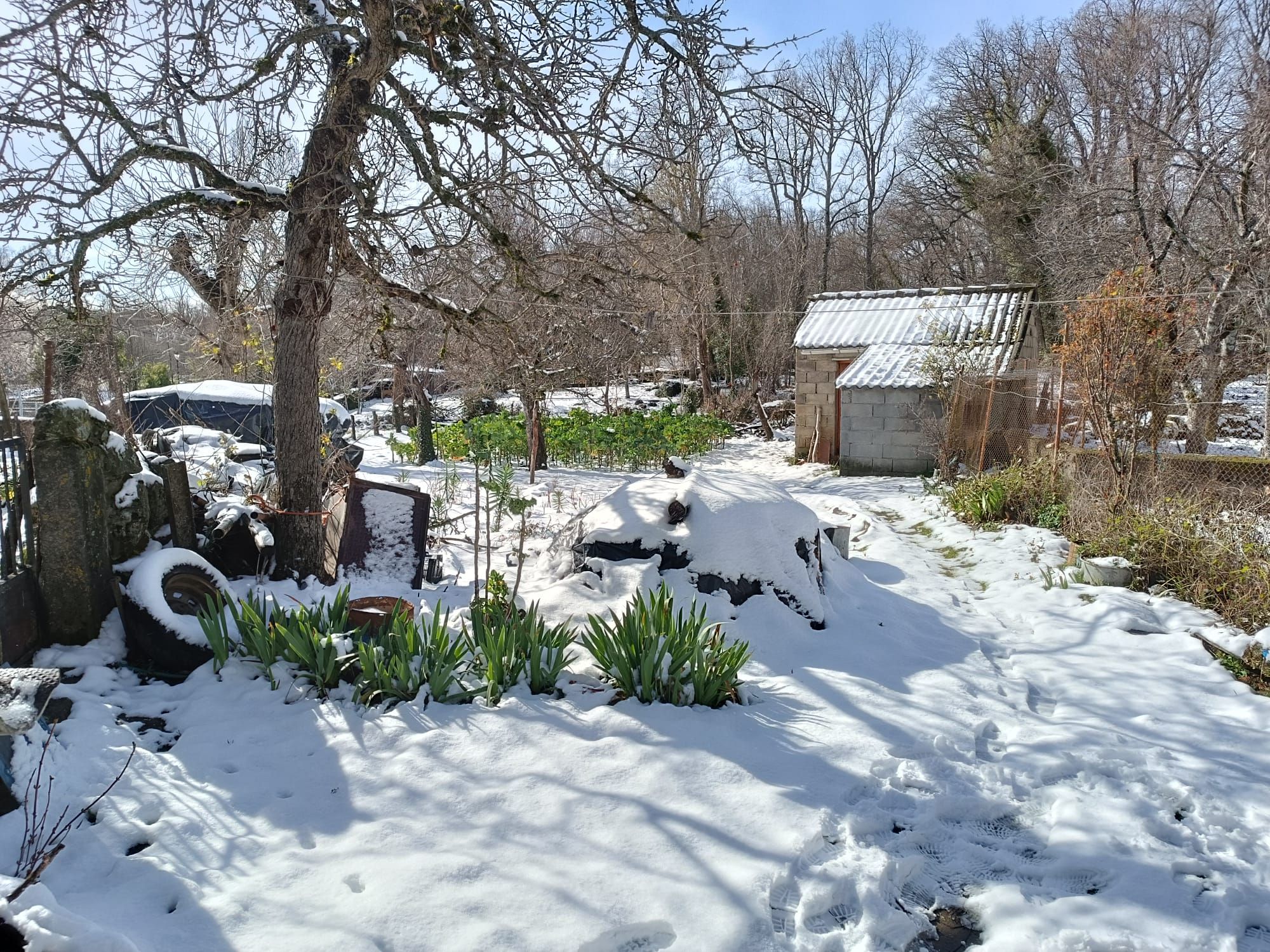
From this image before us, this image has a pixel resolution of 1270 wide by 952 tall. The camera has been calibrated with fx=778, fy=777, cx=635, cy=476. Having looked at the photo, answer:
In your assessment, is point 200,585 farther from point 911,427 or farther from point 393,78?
point 911,427

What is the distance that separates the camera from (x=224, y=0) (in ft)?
16.2

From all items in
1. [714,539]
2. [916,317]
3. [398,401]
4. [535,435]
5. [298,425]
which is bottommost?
[714,539]

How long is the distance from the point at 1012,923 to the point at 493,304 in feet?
29.7

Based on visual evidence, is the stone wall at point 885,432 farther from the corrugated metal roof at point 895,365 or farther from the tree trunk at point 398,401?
the tree trunk at point 398,401

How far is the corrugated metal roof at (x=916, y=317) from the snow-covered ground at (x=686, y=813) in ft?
33.9

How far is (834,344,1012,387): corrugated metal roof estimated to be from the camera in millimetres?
13039

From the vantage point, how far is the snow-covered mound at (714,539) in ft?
18.0

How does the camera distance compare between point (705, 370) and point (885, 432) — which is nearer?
point (885, 432)

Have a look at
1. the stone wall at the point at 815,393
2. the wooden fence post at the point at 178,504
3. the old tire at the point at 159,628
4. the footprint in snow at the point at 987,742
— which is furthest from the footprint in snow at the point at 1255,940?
Result: the stone wall at the point at 815,393

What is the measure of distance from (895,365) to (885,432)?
4.33 feet

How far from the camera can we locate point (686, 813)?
10.2ft

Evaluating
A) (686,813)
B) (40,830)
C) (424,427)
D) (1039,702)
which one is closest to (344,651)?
(40,830)

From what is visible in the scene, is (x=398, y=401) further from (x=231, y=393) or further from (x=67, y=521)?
(x=67, y=521)

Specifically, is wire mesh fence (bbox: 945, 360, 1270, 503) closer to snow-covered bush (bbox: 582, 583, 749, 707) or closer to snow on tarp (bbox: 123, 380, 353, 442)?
snow-covered bush (bbox: 582, 583, 749, 707)
